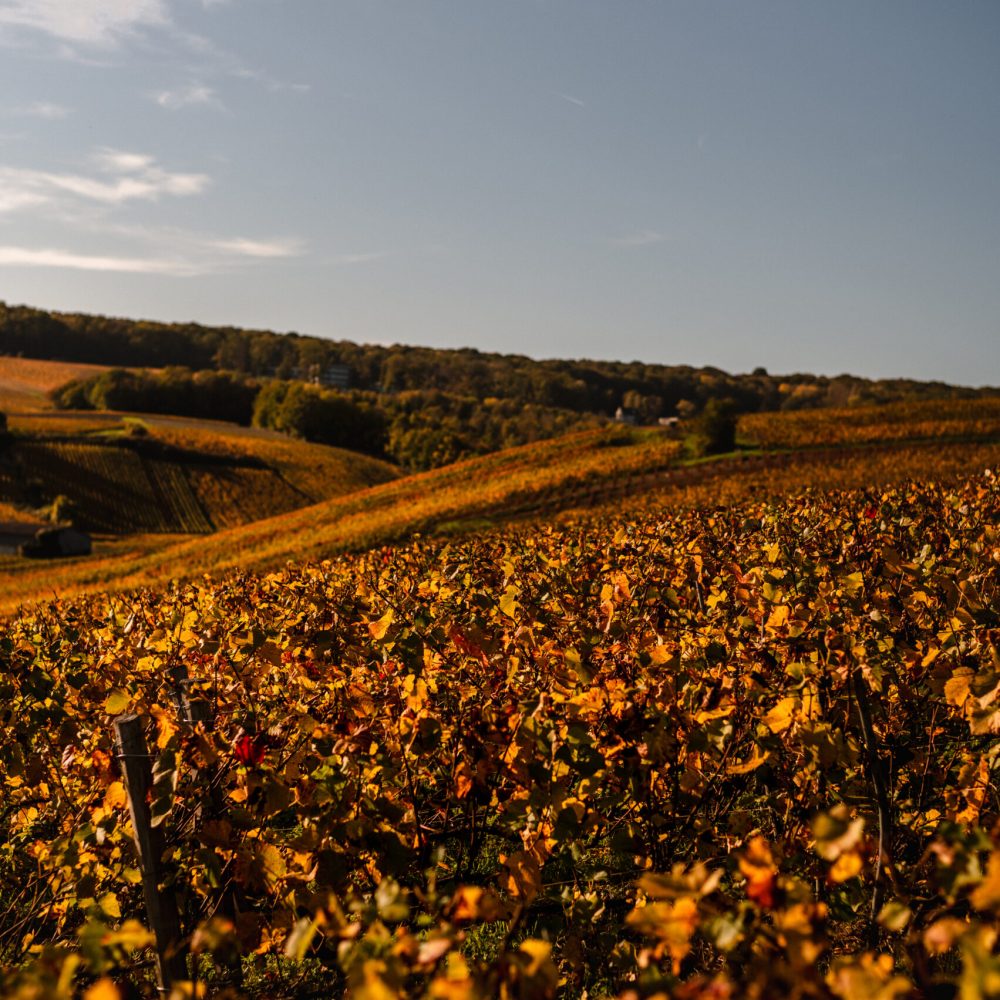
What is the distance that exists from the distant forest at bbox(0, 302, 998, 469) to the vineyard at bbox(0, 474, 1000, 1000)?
87.4 meters

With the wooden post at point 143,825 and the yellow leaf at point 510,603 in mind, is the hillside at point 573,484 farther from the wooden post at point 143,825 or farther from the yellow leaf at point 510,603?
the wooden post at point 143,825

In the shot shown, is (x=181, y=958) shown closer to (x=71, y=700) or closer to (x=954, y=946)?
(x=71, y=700)

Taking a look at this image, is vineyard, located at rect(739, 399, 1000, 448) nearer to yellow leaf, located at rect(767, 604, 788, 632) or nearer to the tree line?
yellow leaf, located at rect(767, 604, 788, 632)

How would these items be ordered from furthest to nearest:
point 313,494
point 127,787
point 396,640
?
point 313,494 < point 396,640 < point 127,787

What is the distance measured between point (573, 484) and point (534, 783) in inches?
1363

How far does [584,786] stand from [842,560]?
3.47 meters

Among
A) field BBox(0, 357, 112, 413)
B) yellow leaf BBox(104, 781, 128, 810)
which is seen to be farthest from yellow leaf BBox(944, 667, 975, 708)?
field BBox(0, 357, 112, 413)

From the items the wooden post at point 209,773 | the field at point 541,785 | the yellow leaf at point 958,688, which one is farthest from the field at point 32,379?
the yellow leaf at point 958,688

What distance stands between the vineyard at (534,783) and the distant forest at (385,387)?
287ft

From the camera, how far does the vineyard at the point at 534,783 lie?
228cm

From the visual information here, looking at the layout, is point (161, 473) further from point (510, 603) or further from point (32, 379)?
point (510, 603)

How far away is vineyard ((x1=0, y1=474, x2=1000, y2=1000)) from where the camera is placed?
2.28 m

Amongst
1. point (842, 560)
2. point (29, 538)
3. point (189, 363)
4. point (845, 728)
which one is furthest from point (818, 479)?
point (189, 363)

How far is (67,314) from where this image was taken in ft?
509
